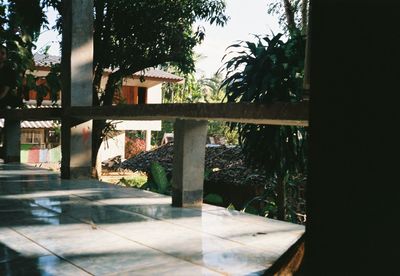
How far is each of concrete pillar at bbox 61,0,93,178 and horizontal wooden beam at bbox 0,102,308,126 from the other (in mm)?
243

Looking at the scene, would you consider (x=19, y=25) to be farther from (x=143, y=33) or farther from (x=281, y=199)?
(x=143, y=33)

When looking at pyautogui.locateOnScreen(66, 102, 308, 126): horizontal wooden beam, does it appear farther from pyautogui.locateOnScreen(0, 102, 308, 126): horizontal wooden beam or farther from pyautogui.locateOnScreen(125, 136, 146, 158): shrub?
pyautogui.locateOnScreen(125, 136, 146, 158): shrub

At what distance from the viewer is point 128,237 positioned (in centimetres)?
302

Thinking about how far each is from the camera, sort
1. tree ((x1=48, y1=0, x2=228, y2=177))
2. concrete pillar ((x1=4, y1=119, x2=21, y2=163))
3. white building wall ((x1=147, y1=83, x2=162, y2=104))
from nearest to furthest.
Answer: concrete pillar ((x1=4, y1=119, x2=21, y2=163))
tree ((x1=48, y1=0, x2=228, y2=177))
white building wall ((x1=147, y1=83, x2=162, y2=104))

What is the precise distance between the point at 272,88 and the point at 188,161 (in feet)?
7.80

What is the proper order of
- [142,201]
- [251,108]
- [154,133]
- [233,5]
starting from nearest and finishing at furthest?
[251,108] < [142,201] < [233,5] < [154,133]

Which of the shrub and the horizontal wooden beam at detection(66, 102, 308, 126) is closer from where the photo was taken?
the horizontal wooden beam at detection(66, 102, 308, 126)

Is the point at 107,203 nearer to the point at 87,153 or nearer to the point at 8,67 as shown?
the point at 8,67

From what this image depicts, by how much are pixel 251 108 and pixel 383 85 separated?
2.03 m

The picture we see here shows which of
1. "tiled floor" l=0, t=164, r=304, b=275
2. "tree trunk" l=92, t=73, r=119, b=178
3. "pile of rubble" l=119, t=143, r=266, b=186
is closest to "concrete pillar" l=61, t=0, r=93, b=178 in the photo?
"tiled floor" l=0, t=164, r=304, b=275

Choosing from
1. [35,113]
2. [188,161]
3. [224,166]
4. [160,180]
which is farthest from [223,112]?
[224,166]

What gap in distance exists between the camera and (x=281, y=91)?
6301mm

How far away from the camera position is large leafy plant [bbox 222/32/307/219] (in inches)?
249

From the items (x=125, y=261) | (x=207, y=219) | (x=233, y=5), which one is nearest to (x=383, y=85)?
(x=125, y=261)
